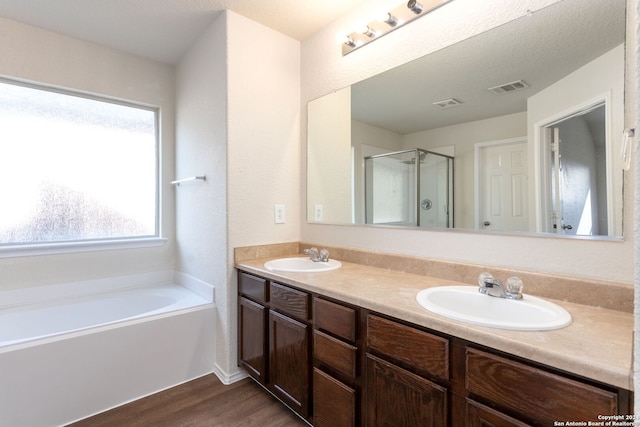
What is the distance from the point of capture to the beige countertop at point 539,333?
72 cm

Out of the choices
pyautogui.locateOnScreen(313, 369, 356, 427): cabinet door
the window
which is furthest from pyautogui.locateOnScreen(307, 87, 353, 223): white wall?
the window

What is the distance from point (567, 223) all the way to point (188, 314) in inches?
84.0

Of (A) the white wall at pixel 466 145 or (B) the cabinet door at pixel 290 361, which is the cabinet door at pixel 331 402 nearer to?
(B) the cabinet door at pixel 290 361

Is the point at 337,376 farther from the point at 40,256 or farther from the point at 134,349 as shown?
the point at 40,256

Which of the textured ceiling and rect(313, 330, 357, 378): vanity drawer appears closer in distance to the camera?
rect(313, 330, 357, 378): vanity drawer

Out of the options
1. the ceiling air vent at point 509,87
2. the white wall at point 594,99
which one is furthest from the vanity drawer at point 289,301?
the ceiling air vent at point 509,87

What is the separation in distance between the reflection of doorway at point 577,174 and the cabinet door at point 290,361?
3.94ft

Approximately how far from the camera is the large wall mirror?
113cm

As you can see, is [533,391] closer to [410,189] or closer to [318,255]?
[410,189]

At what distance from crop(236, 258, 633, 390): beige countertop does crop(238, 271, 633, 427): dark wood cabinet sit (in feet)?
0.12

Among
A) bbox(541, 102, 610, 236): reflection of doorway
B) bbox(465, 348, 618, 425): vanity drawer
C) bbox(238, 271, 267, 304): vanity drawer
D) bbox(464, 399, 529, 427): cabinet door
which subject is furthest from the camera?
bbox(238, 271, 267, 304): vanity drawer

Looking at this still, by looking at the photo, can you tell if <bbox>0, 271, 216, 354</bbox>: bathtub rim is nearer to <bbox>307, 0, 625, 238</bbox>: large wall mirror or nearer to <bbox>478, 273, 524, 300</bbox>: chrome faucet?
<bbox>307, 0, 625, 238</bbox>: large wall mirror

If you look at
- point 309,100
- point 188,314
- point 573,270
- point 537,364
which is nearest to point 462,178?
point 573,270

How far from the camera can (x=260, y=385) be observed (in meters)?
1.92
